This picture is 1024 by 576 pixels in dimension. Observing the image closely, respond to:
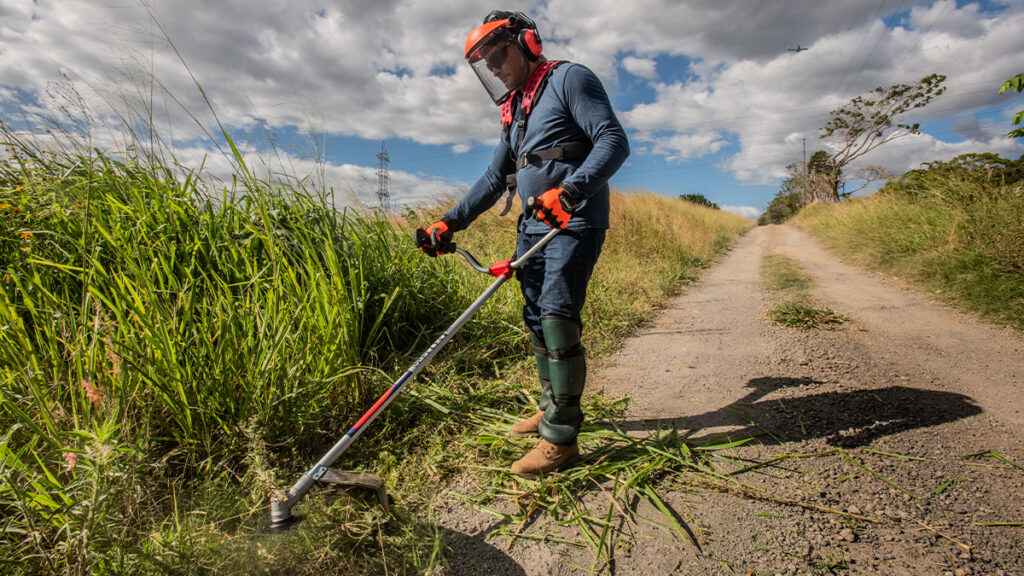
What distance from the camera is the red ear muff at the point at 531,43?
→ 195cm

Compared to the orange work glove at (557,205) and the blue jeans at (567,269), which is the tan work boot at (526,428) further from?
the orange work glove at (557,205)

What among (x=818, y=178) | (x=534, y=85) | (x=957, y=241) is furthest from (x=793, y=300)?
(x=818, y=178)

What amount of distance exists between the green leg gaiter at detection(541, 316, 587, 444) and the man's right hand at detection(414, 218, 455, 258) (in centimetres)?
69

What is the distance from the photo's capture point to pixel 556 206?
65.3 inches

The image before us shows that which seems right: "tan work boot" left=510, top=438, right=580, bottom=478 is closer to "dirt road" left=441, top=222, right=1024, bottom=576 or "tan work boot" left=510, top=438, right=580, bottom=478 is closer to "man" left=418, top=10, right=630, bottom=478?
"man" left=418, top=10, right=630, bottom=478

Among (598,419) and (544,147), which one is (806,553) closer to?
(598,419)

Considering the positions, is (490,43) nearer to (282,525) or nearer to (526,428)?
(526,428)

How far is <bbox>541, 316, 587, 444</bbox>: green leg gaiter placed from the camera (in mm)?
1861

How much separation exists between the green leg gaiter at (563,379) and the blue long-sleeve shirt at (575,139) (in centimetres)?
43

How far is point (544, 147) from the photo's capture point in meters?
1.95

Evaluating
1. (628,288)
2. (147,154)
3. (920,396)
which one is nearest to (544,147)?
(147,154)

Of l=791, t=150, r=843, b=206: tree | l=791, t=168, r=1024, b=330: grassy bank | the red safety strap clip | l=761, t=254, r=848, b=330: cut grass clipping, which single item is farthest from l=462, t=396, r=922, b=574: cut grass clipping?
l=791, t=150, r=843, b=206: tree

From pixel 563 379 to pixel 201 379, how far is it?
4.81 feet

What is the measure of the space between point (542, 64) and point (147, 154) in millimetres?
2156
